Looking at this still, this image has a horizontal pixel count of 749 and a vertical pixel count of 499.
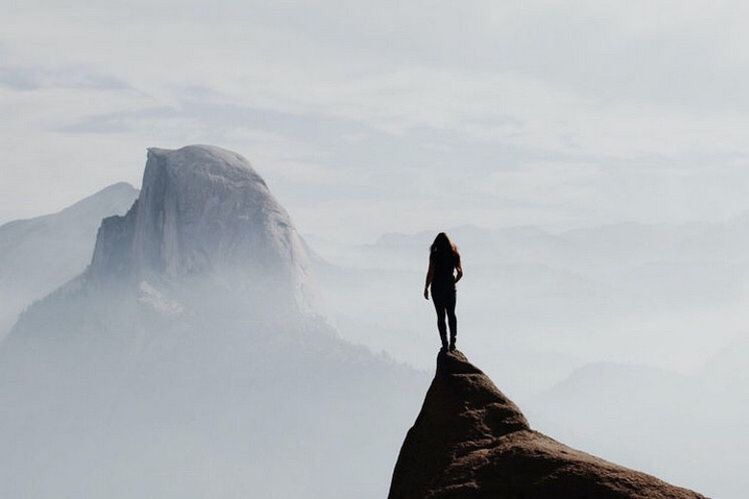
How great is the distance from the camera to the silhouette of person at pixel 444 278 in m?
23.8

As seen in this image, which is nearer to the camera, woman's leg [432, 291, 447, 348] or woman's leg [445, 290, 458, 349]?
woman's leg [445, 290, 458, 349]

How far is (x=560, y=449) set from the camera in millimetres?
19281

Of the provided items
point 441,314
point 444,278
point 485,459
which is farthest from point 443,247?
point 485,459

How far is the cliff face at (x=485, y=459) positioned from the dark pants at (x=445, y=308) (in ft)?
2.02

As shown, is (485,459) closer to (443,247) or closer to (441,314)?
(441,314)

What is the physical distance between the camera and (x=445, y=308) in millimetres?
24328

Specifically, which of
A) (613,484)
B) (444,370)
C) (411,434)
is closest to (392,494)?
(411,434)

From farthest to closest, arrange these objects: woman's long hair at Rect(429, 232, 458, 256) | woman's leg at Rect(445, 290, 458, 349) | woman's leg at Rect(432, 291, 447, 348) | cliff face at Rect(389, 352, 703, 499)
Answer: woman's leg at Rect(432, 291, 447, 348)
woman's leg at Rect(445, 290, 458, 349)
woman's long hair at Rect(429, 232, 458, 256)
cliff face at Rect(389, 352, 703, 499)

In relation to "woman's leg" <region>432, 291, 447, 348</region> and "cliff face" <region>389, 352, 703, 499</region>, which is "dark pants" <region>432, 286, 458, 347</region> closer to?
"woman's leg" <region>432, 291, 447, 348</region>

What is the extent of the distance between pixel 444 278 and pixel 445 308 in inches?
27.6

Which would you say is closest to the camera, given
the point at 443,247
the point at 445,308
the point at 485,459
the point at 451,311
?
the point at 485,459

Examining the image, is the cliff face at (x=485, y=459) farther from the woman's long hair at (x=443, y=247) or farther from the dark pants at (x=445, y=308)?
the woman's long hair at (x=443, y=247)

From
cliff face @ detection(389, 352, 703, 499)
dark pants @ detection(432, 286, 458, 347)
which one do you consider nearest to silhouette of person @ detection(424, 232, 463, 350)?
dark pants @ detection(432, 286, 458, 347)

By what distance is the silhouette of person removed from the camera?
23.8 meters
